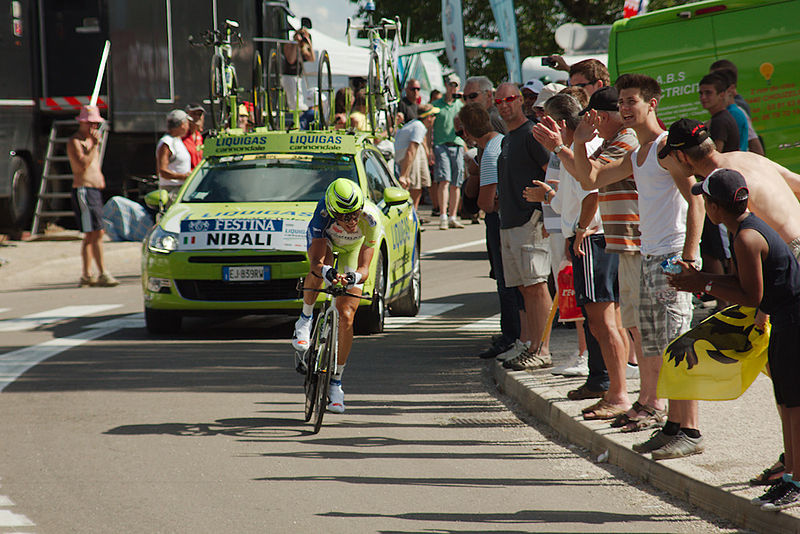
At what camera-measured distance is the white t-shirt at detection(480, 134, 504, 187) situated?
9.96 m

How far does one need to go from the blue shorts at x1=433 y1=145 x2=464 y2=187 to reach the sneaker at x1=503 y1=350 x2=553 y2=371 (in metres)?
12.5

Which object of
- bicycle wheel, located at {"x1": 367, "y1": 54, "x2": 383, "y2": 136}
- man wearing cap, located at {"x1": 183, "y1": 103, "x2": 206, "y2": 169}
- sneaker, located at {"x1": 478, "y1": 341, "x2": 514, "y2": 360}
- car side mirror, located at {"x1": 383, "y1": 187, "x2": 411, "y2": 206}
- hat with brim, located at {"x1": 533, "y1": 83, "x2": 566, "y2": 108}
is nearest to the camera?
hat with brim, located at {"x1": 533, "y1": 83, "x2": 566, "y2": 108}

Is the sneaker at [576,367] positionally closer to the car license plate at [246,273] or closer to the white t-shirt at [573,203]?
the white t-shirt at [573,203]

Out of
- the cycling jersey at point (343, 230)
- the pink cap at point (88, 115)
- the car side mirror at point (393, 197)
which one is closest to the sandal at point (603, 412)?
the cycling jersey at point (343, 230)

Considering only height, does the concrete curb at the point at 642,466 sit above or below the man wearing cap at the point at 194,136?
below

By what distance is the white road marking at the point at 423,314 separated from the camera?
12938 mm

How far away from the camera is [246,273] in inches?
453

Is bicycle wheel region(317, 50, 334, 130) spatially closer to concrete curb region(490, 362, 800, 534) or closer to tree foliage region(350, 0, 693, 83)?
concrete curb region(490, 362, 800, 534)

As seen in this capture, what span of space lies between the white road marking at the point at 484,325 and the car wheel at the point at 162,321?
281 centimetres

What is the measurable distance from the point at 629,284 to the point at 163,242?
568 cm

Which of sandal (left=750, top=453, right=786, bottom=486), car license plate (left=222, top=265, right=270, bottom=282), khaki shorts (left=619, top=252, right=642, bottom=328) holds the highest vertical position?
khaki shorts (left=619, top=252, right=642, bottom=328)

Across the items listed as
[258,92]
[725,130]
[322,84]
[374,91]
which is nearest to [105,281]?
[258,92]

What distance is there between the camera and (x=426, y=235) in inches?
869

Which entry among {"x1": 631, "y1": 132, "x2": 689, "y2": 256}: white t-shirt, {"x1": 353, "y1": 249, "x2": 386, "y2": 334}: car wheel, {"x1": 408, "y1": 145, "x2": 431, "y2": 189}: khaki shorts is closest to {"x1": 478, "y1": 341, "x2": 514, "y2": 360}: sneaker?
{"x1": 353, "y1": 249, "x2": 386, "y2": 334}: car wheel
